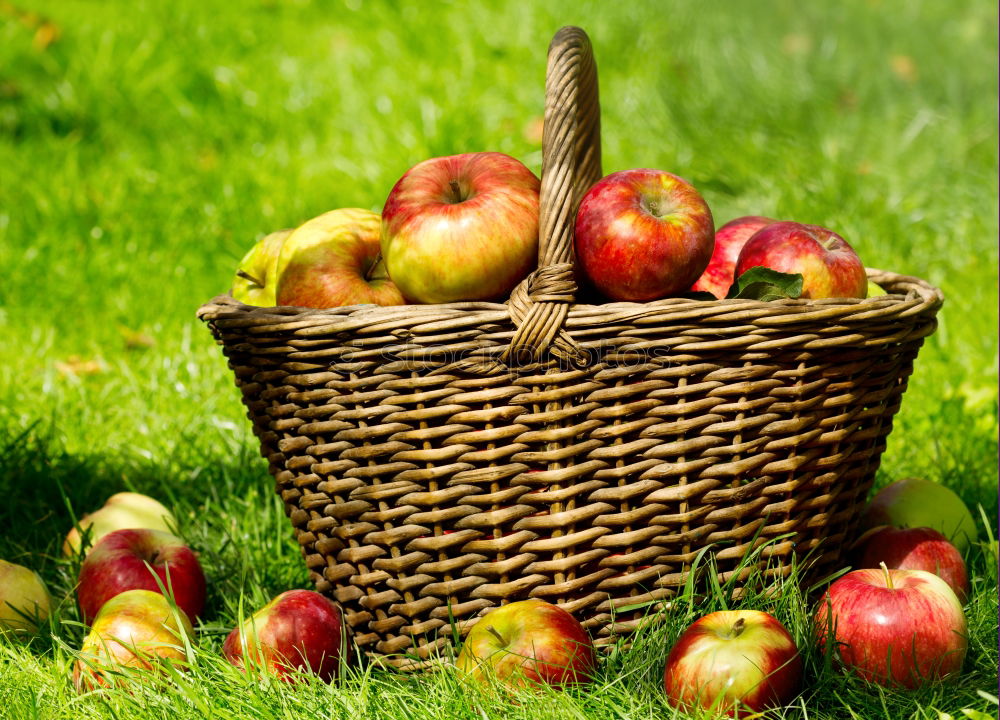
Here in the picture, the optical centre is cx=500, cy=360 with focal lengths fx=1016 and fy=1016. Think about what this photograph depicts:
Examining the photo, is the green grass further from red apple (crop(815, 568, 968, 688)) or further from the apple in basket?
the apple in basket

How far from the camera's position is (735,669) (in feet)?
5.34

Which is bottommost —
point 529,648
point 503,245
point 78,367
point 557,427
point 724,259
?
point 78,367

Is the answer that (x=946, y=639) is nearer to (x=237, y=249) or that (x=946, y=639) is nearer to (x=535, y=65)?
(x=237, y=249)

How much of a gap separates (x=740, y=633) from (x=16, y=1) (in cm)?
533

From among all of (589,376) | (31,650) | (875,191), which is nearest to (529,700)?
(589,376)

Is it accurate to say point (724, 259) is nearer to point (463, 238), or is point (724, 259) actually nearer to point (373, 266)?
point (463, 238)

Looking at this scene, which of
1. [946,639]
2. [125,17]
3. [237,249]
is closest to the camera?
[946,639]

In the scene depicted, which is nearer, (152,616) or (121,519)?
(152,616)

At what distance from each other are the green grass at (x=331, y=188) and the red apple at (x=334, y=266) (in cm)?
69

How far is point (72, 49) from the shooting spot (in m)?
5.04

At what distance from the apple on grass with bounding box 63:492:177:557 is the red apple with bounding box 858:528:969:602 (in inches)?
63.4

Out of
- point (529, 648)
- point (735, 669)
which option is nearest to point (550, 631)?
point (529, 648)

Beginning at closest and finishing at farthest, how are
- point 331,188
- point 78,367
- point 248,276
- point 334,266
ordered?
point 334,266 < point 248,276 < point 78,367 < point 331,188

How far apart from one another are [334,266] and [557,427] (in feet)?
1.92
